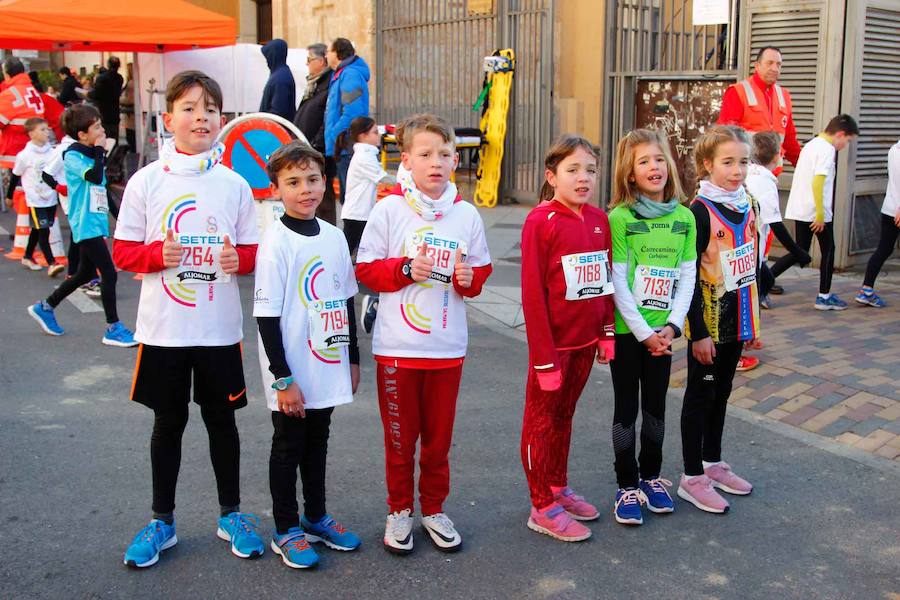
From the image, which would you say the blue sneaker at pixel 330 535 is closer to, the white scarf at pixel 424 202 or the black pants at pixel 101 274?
the white scarf at pixel 424 202

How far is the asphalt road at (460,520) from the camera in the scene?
382 cm

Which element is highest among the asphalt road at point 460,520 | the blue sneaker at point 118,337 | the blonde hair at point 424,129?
the blonde hair at point 424,129

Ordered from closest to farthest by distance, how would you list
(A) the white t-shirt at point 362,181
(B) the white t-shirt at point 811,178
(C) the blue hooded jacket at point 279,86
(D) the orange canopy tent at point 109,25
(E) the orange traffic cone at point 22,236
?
1. (A) the white t-shirt at point 362,181
2. (B) the white t-shirt at point 811,178
3. (E) the orange traffic cone at point 22,236
4. (C) the blue hooded jacket at point 279,86
5. (D) the orange canopy tent at point 109,25

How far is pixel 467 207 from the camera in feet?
13.7

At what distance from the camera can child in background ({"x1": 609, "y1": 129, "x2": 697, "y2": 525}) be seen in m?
4.29

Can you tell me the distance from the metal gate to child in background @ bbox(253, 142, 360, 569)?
9882 mm

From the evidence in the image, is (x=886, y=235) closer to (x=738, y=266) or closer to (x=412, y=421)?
(x=738, y=266)

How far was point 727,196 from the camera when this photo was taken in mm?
4562

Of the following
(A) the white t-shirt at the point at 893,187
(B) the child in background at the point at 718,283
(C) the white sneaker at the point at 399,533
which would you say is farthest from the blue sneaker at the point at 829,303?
(C) the white sneaker at the point at 399,533

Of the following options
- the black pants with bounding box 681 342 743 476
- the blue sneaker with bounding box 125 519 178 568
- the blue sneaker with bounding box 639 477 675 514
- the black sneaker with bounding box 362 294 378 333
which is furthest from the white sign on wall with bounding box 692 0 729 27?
the blue sneaker with bounding box 125 519 178 568

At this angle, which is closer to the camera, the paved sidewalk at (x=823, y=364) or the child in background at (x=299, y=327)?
the child in background at (x=299, y=327)

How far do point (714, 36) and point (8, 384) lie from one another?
8573 mm

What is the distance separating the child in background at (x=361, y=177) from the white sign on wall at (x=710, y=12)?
4.51m

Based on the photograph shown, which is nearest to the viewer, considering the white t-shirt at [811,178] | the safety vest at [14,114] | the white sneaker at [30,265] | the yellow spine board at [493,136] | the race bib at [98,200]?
the race bib at [98,200]
